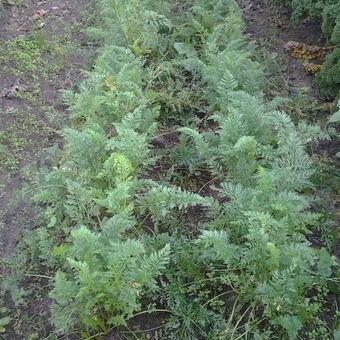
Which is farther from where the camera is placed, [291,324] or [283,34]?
[283,34]

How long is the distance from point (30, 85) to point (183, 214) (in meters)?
3.03

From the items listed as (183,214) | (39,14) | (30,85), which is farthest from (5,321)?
(39,14)

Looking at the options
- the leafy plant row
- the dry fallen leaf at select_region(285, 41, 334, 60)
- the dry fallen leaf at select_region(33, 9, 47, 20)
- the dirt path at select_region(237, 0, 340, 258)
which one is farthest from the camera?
the dry fallen leaf at select_region(33, 9, 47, 20)

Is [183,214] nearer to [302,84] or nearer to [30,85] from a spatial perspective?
[302,84]

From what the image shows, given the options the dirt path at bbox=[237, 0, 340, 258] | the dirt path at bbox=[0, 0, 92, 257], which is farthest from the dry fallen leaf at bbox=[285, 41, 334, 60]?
the dirt path at bbox=[0, 0, 92, 257]

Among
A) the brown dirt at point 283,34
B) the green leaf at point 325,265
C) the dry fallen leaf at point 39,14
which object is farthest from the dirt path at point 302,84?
the dry fallen leaf at point 39,14

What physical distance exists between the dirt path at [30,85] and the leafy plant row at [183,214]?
1.14 feet

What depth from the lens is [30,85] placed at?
635 cm

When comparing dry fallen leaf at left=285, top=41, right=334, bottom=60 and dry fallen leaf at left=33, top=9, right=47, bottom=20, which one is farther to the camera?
dry fallen leaf at left=33, top=9, right=47, bottom=20

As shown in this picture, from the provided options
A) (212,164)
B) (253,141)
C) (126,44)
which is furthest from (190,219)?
(126,44)

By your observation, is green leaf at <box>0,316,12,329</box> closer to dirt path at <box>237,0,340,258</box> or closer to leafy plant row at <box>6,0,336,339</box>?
leafy plant row at <box>6,0,336,339</box>

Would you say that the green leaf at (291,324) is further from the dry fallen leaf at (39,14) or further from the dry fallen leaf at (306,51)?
the dry fallen leaf at (39,14)

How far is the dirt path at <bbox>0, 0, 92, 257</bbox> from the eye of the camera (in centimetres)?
480

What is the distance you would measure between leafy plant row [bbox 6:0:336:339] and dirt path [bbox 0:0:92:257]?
348mm
